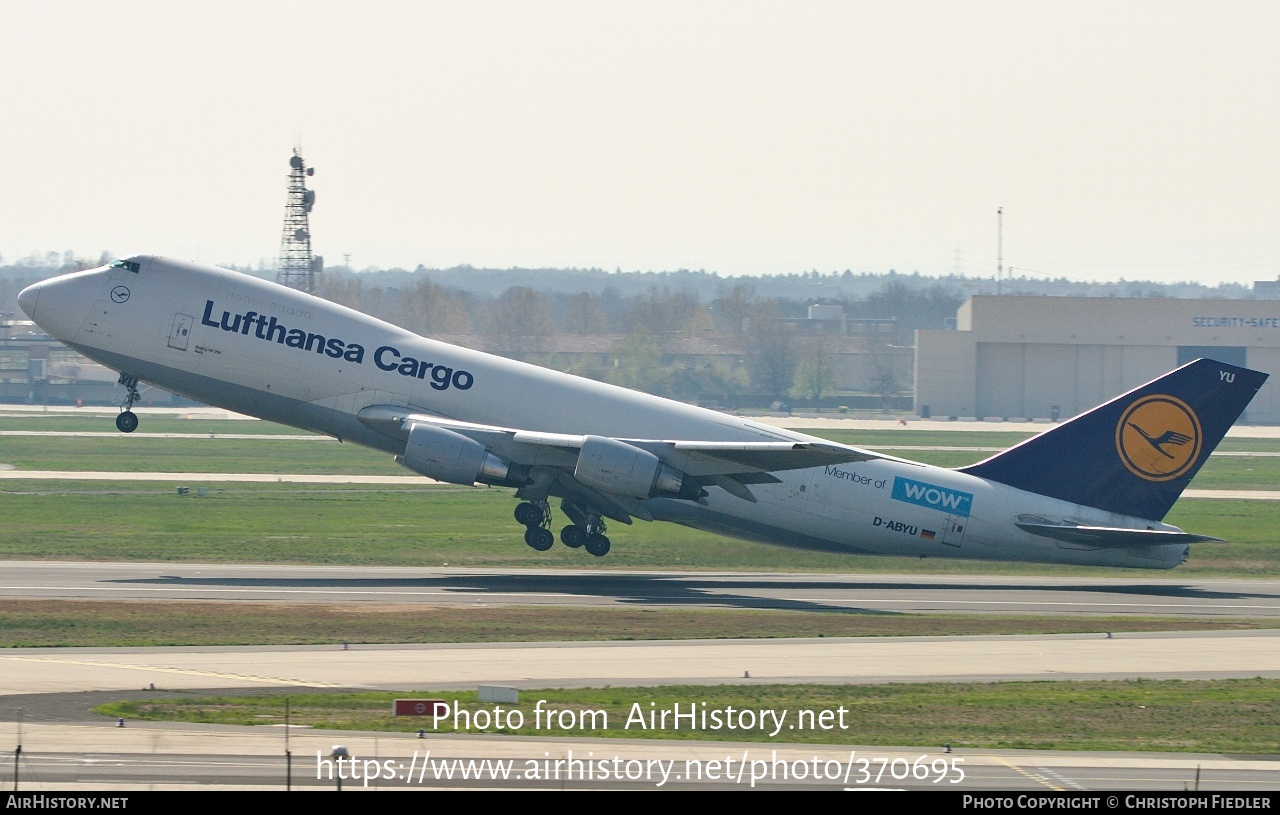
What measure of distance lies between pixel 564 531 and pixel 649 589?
443 cm

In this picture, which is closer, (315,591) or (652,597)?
(315,591)

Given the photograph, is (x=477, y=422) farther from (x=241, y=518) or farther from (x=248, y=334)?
(x=241, y=518)

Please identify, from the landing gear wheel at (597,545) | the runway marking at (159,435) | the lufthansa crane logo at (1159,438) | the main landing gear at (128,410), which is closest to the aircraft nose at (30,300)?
the main landing gear at (128,410)

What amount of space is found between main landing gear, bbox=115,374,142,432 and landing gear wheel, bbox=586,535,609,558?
12.7 meters

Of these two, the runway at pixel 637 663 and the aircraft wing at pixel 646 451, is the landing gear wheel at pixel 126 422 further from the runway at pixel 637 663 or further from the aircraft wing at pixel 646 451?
the runway at pixel 637 663

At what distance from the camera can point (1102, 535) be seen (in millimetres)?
39438

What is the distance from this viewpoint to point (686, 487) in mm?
38969

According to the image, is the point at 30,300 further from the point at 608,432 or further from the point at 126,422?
the point at 608,432

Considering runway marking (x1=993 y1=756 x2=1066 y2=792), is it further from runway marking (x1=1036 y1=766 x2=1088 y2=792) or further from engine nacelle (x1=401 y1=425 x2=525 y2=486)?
engine nacelle (x1=401 y1=425 x2=525 y2=486)

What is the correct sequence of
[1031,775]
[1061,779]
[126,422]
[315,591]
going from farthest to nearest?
[126,422], [315,591], [1031,775], [1061,779]

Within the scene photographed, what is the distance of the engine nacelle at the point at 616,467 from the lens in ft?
123

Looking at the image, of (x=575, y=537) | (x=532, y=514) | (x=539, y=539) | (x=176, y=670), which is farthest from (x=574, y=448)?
(x=176, y=670)

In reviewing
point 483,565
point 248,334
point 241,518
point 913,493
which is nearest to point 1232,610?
point 913,493

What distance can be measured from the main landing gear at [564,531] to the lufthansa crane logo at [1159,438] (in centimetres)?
1458
